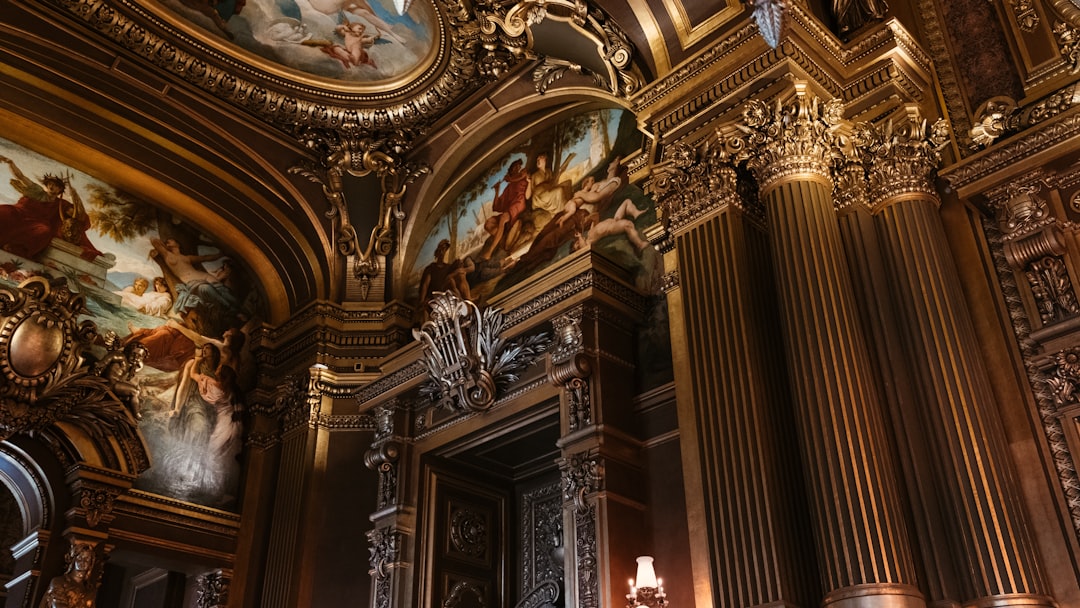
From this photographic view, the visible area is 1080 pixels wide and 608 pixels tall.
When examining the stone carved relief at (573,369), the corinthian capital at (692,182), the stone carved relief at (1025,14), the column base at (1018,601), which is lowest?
the column base at (1018,601)

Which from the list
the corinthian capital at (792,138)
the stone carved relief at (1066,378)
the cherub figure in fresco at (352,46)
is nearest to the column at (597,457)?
the corinthian capital at (792,138)

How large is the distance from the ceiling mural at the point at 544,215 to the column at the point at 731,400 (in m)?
1.29

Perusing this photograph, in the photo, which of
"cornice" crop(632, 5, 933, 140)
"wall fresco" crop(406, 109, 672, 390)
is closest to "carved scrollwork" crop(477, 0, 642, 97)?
"wall fresco" crop(406, 109, 672, 390)

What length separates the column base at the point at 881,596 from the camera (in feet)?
16.6

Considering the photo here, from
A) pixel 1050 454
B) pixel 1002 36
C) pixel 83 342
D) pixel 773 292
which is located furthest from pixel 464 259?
pixel 1050 454

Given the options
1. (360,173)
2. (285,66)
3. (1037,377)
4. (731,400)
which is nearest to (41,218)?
(285,66)

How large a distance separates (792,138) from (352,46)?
5946mm

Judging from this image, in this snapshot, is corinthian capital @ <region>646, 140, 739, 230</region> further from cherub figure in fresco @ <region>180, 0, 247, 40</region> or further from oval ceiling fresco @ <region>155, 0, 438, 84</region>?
cherub figure in fresco @ <region>180, 0, 247, 40</region>

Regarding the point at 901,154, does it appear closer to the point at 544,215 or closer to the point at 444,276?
the point at 544,215

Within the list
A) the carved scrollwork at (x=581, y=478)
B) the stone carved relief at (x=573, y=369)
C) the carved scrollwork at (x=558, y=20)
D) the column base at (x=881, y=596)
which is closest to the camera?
the column base at (x=881, y=596)

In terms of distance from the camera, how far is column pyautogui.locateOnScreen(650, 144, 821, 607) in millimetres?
5707

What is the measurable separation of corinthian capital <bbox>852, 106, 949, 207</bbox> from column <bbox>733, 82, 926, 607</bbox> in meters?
0.30

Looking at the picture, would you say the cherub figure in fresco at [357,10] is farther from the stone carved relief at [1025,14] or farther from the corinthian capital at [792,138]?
the stone carved relief at [1025,14]

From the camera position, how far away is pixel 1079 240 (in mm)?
6191
